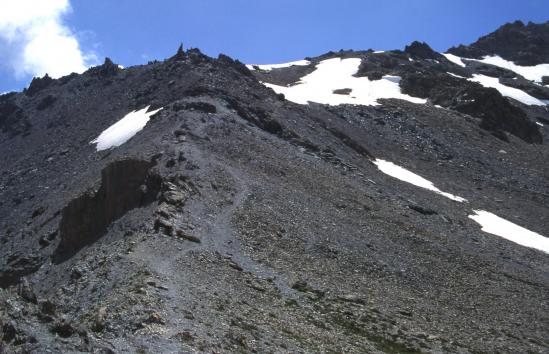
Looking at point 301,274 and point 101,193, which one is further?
point 101,193

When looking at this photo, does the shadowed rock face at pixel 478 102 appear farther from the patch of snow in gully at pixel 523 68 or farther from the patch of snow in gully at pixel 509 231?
the patch of snow in gully at pixel 523 68

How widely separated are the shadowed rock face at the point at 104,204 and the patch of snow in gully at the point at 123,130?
20.6 metres

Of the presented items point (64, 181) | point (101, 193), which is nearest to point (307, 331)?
point (101, 193)

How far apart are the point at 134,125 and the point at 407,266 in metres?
38.6

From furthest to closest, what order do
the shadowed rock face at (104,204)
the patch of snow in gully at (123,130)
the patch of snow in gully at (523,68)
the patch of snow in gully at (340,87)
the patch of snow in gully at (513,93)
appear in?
the patch of snow in gully at (523,68) < the patch of snow in gully at (513,93) < the patch of snow in gully at (340,87) < the patch of snow in gully at (123,130) < the shadowed rock face at (104,204)

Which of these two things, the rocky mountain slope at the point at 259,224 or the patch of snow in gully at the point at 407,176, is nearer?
the rocky mountain slope at the point at 259,224

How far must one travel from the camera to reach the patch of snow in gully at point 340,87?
94.9 metres

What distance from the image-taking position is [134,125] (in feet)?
216

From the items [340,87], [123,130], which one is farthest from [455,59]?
[123,130]

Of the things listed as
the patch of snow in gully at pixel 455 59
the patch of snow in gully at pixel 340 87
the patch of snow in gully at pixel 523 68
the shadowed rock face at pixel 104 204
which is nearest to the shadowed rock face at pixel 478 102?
the patch of snow in gully at pixel 340 87

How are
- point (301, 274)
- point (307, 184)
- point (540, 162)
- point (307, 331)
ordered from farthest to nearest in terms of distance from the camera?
point (540, 162) → point (307, 184) → point (301, 274) → point (307, 331)

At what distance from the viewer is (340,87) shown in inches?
4363

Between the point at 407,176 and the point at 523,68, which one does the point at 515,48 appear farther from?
the point at 407,176

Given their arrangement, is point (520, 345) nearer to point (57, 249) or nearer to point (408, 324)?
point (408, 324)
